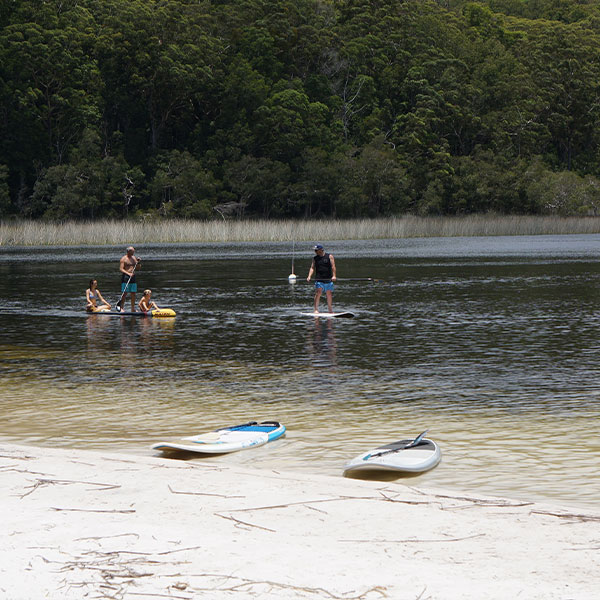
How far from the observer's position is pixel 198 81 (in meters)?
94.5

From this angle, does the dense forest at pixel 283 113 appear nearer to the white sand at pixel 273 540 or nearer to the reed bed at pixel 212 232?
the reed bed at pixel 212 232

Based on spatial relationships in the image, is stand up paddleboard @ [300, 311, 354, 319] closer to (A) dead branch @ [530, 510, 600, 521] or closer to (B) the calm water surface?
(B) the calm water surface

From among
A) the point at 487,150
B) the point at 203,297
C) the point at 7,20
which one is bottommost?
the point at 203,297

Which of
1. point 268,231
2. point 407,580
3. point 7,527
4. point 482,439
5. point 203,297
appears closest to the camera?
point 407,580

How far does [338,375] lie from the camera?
584 inches

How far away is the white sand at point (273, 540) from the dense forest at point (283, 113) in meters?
82.1

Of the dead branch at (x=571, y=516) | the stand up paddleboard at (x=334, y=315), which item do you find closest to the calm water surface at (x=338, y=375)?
the stand up paddleboard at (x=334, y=315)

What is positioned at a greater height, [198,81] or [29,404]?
[198,81]

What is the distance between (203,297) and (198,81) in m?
68.2

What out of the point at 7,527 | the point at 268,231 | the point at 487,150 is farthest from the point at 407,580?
the point at 487,150

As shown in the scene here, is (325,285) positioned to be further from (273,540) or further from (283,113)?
(283,113)

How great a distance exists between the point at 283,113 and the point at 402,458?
8904cm

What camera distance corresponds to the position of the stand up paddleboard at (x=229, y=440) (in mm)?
9383

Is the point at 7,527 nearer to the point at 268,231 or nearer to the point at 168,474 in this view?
the point at 168,474
